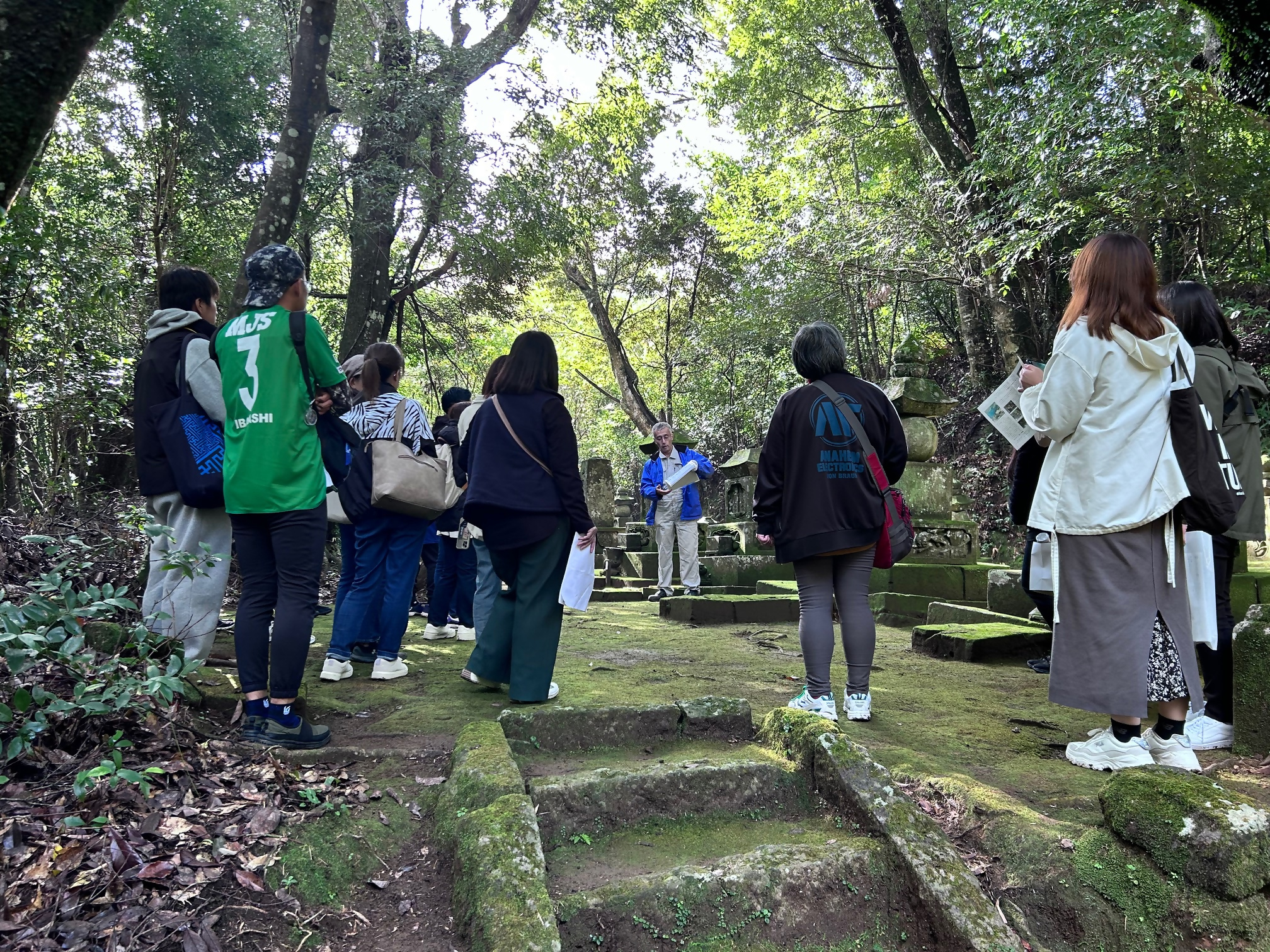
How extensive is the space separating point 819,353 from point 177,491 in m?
3.05

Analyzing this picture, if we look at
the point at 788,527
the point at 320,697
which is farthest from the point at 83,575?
the point at 788,527

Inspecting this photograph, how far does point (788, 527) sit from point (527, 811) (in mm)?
1976

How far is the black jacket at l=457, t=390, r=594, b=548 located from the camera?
3.84 metres

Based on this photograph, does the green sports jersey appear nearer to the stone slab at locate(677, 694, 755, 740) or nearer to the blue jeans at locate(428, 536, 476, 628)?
the stone slab at locate(677, 694, 755, 740)

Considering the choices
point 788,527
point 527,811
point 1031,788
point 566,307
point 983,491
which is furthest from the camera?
point 566,307

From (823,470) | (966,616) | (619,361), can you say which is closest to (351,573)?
(823,470)

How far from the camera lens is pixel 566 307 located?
973 inches

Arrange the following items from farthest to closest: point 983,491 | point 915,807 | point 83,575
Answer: point 983,491 < point 83,575 < point 915,807

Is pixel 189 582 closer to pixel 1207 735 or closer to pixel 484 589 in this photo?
pixel 484 589

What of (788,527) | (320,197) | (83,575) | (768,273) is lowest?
(83,575)

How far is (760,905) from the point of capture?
2176mm

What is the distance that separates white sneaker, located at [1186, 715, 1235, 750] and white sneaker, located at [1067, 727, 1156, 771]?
522 millimetres

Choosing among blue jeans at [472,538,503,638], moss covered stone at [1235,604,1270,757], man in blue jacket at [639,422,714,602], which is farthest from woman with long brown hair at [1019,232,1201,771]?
man in blue jacket at [639,422,714,602]

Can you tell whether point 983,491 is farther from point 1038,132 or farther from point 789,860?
point 789,860
